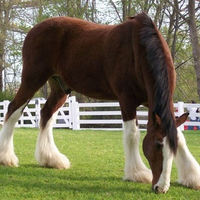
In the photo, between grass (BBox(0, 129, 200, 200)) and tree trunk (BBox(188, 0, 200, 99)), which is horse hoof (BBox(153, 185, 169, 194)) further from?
tree trunk (BBox(188, 0, 200, 99))

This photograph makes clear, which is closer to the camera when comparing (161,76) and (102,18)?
(161,76)

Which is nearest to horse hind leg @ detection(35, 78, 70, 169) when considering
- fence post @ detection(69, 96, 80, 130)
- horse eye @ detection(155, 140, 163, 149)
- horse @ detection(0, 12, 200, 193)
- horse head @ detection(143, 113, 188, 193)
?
horse @ detection(0, 12, 200, 193)

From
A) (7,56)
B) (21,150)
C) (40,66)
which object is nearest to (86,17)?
(7,56)

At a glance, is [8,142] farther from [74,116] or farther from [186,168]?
[74,116]

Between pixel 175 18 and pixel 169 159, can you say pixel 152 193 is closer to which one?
pixel 169 159

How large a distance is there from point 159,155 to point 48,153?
2273 mm

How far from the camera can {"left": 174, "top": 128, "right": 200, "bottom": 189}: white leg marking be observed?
4.19 meters

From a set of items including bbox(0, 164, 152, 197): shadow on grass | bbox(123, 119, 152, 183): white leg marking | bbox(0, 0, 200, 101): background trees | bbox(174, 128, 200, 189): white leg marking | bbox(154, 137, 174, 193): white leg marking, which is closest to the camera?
bbox(154, 137, 174, 193): white leg marking

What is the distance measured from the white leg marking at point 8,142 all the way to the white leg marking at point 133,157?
1849 millimetres

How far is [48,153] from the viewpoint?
5.50 meters

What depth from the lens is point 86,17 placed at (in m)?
23.4

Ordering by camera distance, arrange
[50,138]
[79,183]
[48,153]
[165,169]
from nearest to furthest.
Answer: [165,169], [79,183], [48,153], [50,138]

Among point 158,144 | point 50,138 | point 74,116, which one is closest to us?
point 158,144

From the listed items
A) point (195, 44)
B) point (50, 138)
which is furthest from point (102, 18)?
point (50, 138)
